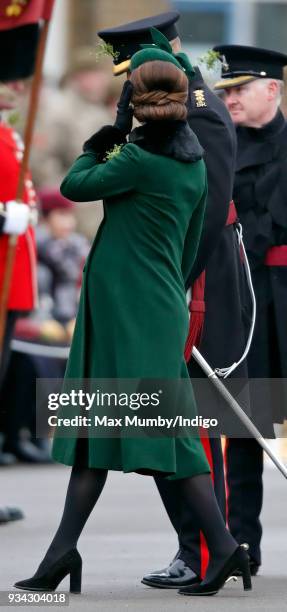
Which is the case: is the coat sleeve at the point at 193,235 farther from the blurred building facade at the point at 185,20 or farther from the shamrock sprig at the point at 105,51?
the blurred building facade at the point at 185,20

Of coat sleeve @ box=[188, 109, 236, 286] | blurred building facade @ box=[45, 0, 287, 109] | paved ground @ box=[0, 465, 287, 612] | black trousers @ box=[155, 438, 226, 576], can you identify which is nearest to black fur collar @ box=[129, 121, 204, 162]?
coat sleeve @ box=[188, 109, 236, 286]

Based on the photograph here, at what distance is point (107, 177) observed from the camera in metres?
6.16

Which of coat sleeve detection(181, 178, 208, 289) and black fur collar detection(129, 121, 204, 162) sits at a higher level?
black fur collar detection(129, 121, 204, 162)

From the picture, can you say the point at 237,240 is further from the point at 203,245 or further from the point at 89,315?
the point at 89,315

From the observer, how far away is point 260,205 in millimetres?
7238

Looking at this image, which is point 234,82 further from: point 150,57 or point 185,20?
point 185,20

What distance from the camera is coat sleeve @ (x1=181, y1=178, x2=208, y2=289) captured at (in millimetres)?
6449

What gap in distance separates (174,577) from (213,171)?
1416 millimetres

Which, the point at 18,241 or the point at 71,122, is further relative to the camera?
the point at 71,122

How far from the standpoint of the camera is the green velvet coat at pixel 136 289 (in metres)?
6.20

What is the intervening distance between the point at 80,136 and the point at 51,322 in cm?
196

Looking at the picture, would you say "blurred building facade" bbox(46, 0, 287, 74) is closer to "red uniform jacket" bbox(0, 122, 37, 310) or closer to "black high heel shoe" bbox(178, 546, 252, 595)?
"red uniform jacket" bbox(0, 122, 37, 310)

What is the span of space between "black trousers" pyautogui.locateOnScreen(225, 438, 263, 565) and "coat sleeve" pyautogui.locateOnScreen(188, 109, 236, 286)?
0.88 metres

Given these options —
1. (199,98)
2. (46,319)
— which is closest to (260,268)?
(199,98)
